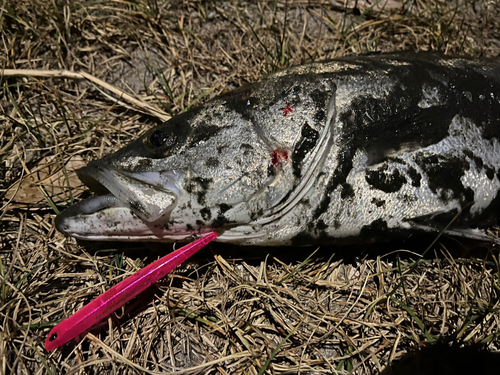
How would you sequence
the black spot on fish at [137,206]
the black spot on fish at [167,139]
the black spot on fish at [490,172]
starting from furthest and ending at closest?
the black spot on fish at [490,172], the black spot on fish at [167,139], the black spot on fish at [137,206]

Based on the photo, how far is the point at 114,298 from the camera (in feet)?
6.91

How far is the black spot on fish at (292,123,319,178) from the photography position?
6.59 feet

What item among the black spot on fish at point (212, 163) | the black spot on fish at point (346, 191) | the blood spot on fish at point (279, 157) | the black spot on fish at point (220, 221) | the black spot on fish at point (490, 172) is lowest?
the black spot on fish at point (220, 221)

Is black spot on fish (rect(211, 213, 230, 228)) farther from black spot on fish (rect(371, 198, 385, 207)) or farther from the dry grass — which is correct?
black spot on fish (rect(371, 198, 385, 207))

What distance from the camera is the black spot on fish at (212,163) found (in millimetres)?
1973

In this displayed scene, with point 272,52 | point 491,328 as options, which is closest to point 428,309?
point 491,328

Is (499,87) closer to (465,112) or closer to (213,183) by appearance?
(465,112)

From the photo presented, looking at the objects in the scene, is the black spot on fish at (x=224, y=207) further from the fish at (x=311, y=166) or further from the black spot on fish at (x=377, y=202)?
the black spot on fish at (x=377, y=202)

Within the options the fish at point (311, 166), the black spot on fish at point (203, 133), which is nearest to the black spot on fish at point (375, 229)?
the fish at point (311, 166)

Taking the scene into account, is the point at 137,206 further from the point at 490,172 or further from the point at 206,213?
the point at 490,172

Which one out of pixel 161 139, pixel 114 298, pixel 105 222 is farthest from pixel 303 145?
pixel 114 298

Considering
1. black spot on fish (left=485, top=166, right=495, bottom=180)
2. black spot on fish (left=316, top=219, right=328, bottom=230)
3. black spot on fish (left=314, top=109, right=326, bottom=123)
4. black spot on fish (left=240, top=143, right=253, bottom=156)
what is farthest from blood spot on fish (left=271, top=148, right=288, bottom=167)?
black spot on fish (left=485, top=166, right=495, bottom=180)

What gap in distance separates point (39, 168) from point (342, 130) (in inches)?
84.7

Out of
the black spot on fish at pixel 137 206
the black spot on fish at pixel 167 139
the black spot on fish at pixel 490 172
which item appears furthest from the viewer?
the black spot on fish at pixel 490 172
